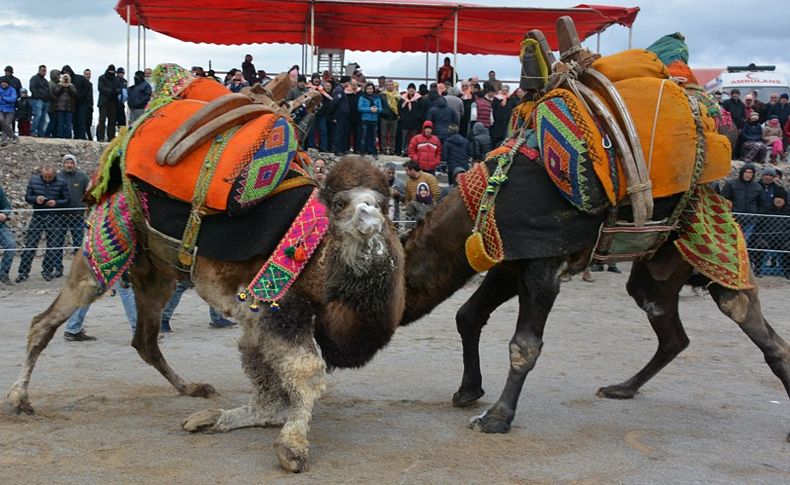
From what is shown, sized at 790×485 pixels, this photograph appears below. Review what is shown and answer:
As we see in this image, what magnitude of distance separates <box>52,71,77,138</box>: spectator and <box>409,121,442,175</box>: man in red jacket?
740 cm

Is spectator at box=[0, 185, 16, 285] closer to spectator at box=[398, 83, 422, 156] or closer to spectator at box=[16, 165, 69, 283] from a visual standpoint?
spectator at box=[16, 165, 69, 283]

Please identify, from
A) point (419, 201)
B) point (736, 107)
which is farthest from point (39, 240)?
point (736, 107)

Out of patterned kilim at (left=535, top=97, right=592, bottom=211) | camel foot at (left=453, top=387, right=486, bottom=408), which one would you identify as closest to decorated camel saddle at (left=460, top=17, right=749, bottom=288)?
patterned kilim at (left=535, top=97, right=592, bottom=211)

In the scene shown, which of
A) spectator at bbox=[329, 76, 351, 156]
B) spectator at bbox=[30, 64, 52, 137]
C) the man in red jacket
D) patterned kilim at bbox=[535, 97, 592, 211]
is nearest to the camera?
patterned kilim at bbox=[535, 97, 592, 211]

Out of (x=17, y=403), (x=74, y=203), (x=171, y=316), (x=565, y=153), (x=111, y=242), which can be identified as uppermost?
(x=565, y=153)

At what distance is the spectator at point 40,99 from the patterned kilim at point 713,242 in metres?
15.1

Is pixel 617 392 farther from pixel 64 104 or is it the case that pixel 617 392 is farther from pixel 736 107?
pixel 64 104

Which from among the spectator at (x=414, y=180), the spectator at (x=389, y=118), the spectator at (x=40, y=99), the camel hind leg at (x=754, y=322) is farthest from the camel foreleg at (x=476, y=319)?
the spectator at (x=40, y=99)

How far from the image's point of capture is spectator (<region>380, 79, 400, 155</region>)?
59.9ft

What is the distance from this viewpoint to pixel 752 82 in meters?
25.0

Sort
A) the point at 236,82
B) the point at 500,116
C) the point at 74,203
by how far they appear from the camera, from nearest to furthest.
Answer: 1. the point at 74,203
2. the point at 236,82
3. the point at 500,116

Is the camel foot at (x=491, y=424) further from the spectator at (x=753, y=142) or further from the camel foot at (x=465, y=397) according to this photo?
the spectator at (x=753, y=142)

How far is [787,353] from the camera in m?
6.06

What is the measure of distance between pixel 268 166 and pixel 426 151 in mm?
10151
